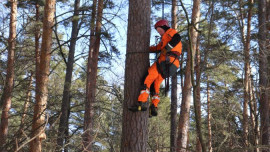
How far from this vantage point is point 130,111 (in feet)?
12.5

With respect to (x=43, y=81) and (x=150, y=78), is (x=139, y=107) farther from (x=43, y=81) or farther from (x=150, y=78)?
(x=43, y=81)

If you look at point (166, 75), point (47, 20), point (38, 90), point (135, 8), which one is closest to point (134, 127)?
point (166, 75)

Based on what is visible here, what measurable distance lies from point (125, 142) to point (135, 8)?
1831 mm

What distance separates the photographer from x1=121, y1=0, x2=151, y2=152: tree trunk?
3691mm

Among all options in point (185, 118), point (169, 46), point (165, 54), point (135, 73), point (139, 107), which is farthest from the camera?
point (185, 118)

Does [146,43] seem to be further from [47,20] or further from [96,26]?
[96,26]

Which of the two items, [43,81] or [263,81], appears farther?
[263,81]

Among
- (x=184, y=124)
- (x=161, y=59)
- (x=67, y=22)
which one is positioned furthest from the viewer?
(x=67, y=22)

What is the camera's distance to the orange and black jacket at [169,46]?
4340 millimetres

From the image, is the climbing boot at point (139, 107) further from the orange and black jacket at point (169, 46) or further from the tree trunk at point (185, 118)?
the tree trunk at point (185, 118)

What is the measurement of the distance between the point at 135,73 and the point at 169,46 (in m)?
0.75

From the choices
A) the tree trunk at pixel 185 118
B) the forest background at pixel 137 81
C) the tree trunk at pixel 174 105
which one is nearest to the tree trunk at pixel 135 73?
the forest background at pixel 137 81

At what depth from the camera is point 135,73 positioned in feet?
12.9

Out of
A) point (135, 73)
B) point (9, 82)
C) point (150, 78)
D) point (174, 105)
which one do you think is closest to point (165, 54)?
point (150, 78)
